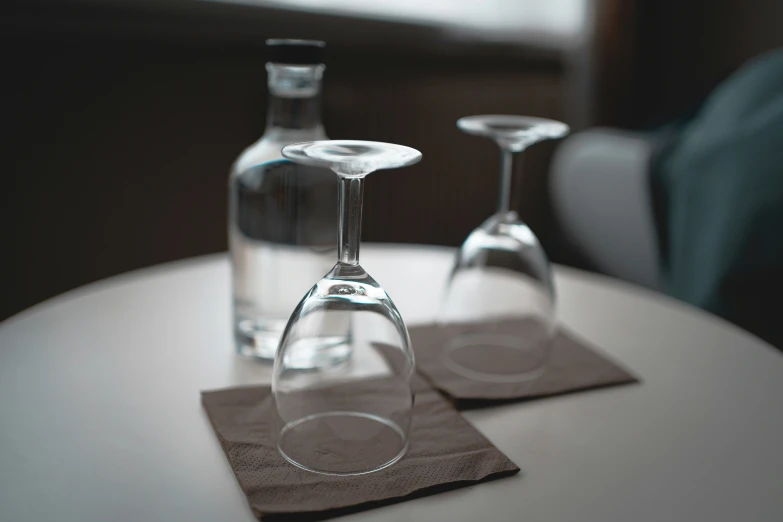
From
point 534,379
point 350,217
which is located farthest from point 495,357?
point 350,217

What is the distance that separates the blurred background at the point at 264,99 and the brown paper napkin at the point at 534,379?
523 millimetres

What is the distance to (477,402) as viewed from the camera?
1.94 feet

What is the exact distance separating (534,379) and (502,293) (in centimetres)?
18

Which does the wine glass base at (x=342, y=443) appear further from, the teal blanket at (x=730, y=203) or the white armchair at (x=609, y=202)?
the white armchair at (x=609, y=202)

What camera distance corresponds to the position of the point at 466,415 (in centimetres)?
58

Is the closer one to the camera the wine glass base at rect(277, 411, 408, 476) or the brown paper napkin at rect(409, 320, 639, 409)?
the wine glass base at rect(277, 411, 408, 476)

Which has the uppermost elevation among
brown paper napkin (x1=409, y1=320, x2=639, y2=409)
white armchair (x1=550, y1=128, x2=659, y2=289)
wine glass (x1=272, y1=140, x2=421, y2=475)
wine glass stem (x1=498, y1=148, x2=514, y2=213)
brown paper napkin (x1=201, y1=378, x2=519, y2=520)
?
wine glass stem (x1=498, y1=148, x2=514, y2=213)

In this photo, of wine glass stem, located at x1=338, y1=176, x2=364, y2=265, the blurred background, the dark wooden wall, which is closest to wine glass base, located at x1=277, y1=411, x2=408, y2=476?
wine glass stem, located at x1=338, y1=176, x2=364, y2=265

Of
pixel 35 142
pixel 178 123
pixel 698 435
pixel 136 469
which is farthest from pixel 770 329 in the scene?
pixel 35 142

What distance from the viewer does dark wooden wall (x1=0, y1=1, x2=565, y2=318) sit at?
1.27 metres

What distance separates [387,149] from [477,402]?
0.23 meters

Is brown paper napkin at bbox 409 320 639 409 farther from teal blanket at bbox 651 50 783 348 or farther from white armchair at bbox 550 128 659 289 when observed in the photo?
white armchair at bbox 550 128 659 289

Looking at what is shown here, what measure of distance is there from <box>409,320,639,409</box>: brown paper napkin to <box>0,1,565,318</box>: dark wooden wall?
0.85 m

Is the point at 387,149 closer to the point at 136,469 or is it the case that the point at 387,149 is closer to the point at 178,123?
the point at 136,469
